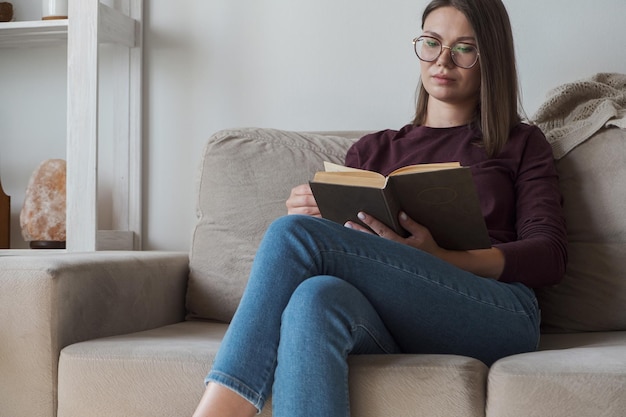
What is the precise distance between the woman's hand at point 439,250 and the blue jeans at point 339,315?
0.05 metres

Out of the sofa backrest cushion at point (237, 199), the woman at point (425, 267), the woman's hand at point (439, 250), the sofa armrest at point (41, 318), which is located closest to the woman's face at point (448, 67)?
the woman at point (425, 267)

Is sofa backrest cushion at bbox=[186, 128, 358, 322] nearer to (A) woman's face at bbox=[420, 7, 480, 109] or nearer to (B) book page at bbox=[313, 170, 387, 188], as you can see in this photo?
(A) woman's face at bbox=[420, 7, 480, 109]

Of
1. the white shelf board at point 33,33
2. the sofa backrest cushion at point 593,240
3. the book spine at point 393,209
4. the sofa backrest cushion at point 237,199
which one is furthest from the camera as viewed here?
the white shelf board at point 33,33

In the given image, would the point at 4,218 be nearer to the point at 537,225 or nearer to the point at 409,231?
the point at 409,231

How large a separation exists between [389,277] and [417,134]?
1.90ft

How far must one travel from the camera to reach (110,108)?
2.53 metres

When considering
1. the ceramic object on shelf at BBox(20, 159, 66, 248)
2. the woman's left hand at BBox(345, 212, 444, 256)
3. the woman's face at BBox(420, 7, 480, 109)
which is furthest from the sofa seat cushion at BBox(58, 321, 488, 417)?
the ceramic object on shelf at BBox(20, 159, 66, 248)

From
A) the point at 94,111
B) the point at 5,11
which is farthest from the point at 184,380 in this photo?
the point at 5,11

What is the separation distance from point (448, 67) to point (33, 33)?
1.31 m

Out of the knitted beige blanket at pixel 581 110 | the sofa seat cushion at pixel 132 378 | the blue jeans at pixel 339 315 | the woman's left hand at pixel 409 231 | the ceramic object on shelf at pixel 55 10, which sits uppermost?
the ceramic object on shelf at pixel 55 10

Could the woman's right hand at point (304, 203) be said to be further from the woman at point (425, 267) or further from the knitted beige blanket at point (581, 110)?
the knitted beige blanket at point (581, 110)

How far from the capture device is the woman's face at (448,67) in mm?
1773

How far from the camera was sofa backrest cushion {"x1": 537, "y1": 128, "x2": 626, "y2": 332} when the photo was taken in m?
1.77

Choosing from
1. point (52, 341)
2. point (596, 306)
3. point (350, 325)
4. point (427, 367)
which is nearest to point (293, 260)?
point (350, 325)
